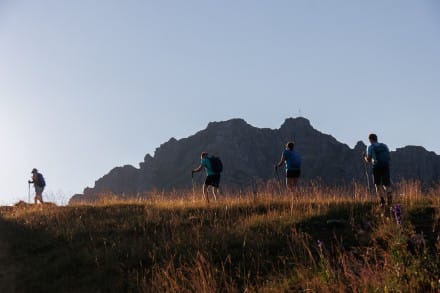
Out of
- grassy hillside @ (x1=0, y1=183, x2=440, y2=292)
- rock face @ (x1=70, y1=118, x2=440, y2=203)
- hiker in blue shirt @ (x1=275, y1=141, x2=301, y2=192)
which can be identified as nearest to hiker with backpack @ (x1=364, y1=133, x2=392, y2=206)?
grassy hillside @ (x1=0, y1=183, x2=440, y2=292)

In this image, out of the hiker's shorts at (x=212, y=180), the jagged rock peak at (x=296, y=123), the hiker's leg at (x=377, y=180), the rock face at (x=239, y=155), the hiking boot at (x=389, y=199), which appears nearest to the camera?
the hiking boot at (x=389, y=199)

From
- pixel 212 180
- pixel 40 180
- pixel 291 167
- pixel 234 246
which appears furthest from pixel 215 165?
pixel 40 180

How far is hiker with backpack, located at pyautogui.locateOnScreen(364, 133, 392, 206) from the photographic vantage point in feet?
39.5

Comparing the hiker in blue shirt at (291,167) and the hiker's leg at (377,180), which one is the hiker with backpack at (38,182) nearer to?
the hiker in blue shirt at (291,167)

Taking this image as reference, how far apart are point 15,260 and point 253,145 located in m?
142

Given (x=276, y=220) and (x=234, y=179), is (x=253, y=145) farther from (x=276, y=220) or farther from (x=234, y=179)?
(x=276, y=220)

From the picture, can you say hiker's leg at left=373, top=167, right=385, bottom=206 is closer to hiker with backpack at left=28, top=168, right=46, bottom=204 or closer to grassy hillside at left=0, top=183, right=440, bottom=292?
grassy hillside at left=0, top=183, right=440, bottom=292

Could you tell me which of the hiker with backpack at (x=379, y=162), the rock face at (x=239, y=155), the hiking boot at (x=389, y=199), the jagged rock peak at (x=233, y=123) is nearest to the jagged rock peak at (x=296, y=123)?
the rock face at (x=239, y=155)

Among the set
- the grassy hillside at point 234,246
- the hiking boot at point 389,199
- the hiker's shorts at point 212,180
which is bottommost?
the grassy hillside at point 234,246

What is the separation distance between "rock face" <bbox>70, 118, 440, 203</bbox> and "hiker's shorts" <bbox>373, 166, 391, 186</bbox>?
117 meters

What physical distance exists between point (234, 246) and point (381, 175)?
193 inches

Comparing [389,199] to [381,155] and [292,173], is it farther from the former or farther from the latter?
[292,173]

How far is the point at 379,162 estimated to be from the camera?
12.1 m

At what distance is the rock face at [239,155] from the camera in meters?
139
